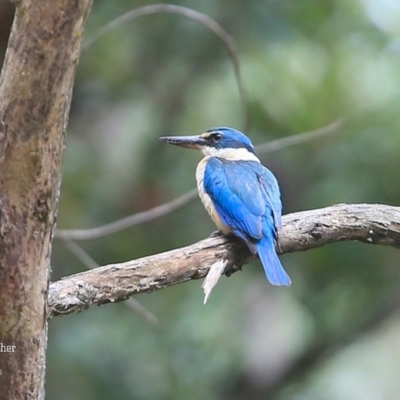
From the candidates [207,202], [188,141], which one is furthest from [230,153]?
[207,202]

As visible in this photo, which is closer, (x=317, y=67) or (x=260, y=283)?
(x=317, y=67)

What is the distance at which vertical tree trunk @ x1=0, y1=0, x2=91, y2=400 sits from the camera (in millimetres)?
1737

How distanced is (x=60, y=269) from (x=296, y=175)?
62.9 inches

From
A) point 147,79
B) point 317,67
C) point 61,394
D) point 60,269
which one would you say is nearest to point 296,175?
point 317,67

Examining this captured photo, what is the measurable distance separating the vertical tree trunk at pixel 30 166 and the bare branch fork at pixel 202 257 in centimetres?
28

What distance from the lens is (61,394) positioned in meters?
5.08

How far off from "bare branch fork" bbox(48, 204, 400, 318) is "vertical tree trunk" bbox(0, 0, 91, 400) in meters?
0.28

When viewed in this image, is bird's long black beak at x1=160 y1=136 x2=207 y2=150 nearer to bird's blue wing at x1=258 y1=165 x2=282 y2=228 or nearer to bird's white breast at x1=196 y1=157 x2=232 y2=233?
bird's white breast at x1=196 y1=157 x2=232 y2=233

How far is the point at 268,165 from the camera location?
570cm

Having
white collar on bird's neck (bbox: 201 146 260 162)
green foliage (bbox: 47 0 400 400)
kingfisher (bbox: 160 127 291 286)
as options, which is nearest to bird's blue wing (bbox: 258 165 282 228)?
kingfisher (bbox: 160 127 291 286)

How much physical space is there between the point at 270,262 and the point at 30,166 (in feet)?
5.04

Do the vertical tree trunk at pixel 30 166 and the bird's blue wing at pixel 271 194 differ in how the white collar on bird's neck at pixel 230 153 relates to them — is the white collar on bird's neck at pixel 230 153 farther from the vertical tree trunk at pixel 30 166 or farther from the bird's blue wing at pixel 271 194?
the vertical tree trunk at pixel 30 166

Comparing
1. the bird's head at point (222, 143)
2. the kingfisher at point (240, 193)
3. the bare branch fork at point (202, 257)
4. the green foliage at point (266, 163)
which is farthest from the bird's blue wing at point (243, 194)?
the green foliage at point (266, 163)

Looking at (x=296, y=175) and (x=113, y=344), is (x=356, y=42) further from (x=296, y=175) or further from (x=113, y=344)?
(x=113, y=344)
